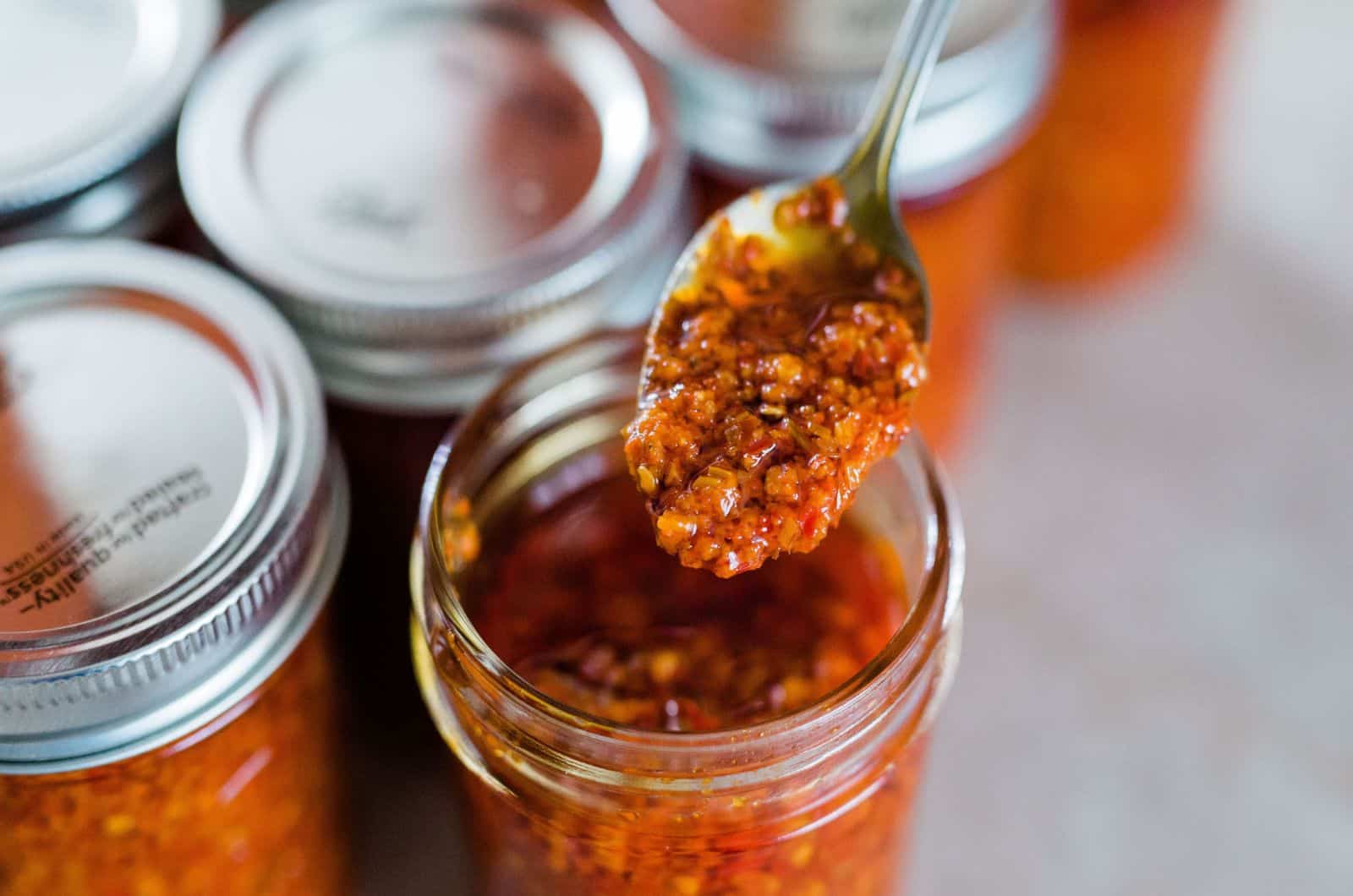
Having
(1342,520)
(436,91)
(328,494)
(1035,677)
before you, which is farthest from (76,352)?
(1342,520)

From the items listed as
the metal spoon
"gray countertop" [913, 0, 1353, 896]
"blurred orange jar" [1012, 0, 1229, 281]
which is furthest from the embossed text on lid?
"blurred orange jar" [1012, 0, 1229, 281]

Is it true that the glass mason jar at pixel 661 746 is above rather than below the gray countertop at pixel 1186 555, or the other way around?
above

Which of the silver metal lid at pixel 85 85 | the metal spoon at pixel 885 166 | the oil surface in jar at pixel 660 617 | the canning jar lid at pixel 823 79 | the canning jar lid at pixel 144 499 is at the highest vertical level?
the metal spoon at pixel 885 166

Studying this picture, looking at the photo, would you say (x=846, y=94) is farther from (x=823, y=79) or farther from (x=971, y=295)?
(x=971, y=295)

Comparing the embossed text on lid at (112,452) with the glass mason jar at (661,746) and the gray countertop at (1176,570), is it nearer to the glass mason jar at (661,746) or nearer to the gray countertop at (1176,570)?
the glass mason jar at (661,746)

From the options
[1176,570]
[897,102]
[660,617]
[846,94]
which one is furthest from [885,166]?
[1176,570]

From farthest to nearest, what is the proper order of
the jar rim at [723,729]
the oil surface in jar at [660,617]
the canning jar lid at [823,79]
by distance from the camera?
the canning jar lid at [823,79], the oil surface in jar at [660,617], the jar rim at [723,729]

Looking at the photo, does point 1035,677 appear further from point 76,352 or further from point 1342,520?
point 76,352

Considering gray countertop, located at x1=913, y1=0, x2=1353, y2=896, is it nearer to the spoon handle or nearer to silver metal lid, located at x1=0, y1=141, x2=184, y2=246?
the spoon handle

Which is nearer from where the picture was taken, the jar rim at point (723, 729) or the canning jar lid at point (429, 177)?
the jar rim at point (723, 729)

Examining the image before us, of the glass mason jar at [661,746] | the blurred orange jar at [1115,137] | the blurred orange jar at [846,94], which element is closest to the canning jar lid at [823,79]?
the blurred orange jar at [846,94]
